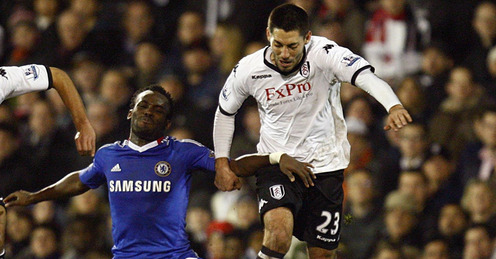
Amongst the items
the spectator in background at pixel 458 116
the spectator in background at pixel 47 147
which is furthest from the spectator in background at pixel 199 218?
the spectator in background at pixel 458 116

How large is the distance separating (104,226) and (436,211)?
3312mm

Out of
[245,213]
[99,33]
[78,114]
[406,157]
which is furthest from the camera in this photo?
[99,33]

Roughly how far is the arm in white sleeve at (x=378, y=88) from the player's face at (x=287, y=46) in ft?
1.42

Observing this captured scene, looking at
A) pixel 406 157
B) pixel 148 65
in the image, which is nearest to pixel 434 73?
pixel 406 157

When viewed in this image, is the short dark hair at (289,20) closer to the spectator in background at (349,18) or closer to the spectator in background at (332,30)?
the spectator in background at (332,30)

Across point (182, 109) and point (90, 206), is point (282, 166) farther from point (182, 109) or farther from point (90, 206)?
point (182, 109)

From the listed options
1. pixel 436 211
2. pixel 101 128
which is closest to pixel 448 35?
pixel 436 211

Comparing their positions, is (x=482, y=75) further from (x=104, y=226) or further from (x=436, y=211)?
(x=104, y=226)

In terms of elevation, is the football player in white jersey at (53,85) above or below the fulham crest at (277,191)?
above

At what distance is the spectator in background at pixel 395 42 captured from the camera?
11062mm

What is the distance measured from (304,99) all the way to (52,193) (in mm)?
1931

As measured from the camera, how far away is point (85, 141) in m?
7.43

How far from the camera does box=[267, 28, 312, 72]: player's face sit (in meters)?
7.11

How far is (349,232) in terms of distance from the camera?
9.88m
